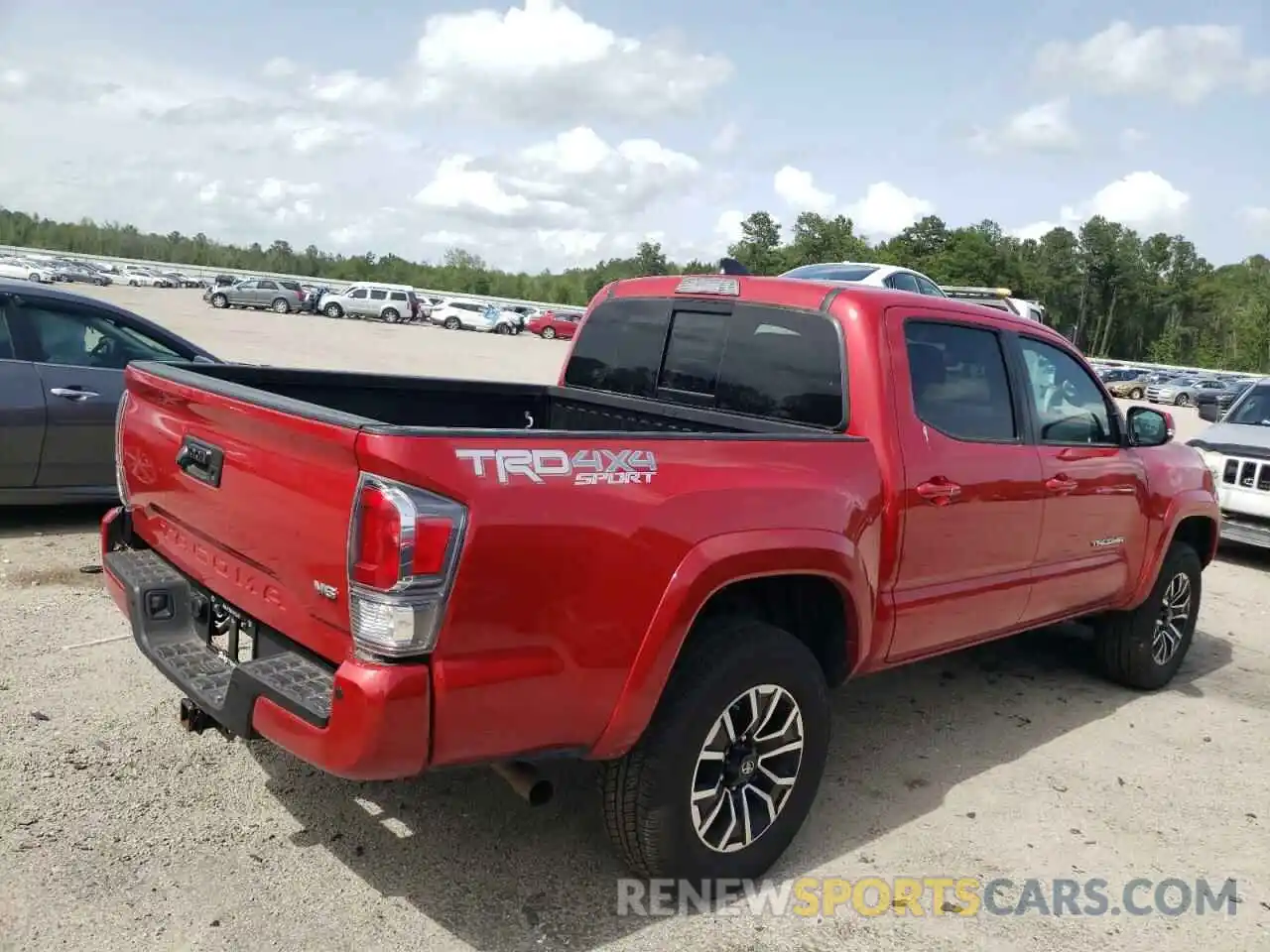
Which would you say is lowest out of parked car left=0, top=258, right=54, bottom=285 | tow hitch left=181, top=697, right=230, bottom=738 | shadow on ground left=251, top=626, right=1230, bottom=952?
shadow on ground left=251, top=626, right=1230, bottom=952

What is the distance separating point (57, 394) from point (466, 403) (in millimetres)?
3534

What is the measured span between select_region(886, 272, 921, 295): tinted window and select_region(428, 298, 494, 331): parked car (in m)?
40.4

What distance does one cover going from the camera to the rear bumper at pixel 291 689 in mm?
2451

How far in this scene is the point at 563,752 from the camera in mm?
2801

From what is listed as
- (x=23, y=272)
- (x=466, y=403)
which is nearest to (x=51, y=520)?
(x=466, y=403)

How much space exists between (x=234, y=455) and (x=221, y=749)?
1.54 metres

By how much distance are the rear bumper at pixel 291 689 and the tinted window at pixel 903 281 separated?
36.5ft

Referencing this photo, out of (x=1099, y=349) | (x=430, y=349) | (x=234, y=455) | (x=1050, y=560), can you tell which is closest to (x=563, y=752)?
(x=234, y=455)

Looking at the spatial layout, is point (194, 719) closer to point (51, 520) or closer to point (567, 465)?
point (567, 465)

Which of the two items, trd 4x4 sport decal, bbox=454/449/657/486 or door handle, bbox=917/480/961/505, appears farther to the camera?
door handle, bbox=917/480/961/505

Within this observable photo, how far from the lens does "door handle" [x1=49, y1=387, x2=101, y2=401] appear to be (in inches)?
263

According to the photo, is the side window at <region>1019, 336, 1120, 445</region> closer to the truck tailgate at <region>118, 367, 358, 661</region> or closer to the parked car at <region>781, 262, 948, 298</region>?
the truck tailgate at <region>118, 367, 358, 661</region>

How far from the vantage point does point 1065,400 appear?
15.5ft

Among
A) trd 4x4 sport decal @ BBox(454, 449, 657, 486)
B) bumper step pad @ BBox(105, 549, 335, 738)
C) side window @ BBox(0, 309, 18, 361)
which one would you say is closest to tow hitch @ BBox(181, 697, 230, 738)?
bumper step pad @ BBox(105, 549, 335, 738)
